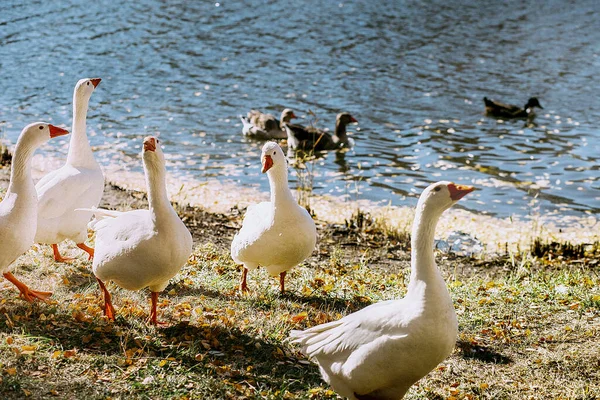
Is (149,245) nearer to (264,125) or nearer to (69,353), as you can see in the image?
(69,353)

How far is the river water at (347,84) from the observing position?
42.4ft

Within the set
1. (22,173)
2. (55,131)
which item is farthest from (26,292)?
(55,131)

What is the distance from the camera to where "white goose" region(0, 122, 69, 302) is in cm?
567

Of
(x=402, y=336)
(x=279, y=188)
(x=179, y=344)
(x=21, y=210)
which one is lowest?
(x=179, y=344)

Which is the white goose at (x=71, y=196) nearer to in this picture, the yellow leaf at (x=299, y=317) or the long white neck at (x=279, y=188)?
the long white neck at (x=279, y=188)

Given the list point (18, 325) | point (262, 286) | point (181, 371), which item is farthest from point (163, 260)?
point (262, 286)

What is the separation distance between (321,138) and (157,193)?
8.80 metres

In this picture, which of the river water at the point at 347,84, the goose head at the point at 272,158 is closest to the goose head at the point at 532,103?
the river water at the point at 347,84

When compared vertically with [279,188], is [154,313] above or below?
below

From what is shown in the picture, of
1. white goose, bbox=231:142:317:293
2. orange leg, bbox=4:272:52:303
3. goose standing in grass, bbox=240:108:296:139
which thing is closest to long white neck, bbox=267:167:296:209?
white goose, bbox=231:142:317:293

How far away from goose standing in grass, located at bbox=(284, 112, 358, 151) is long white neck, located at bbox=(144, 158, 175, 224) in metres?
8.37

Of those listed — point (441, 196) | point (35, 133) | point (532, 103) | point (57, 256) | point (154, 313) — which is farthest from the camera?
point (532, 103)

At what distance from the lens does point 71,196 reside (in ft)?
23.1

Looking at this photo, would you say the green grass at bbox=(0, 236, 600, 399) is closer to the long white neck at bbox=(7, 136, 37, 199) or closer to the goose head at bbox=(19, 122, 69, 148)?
the long white neck at bbox=(7, 136, 37, 199)
